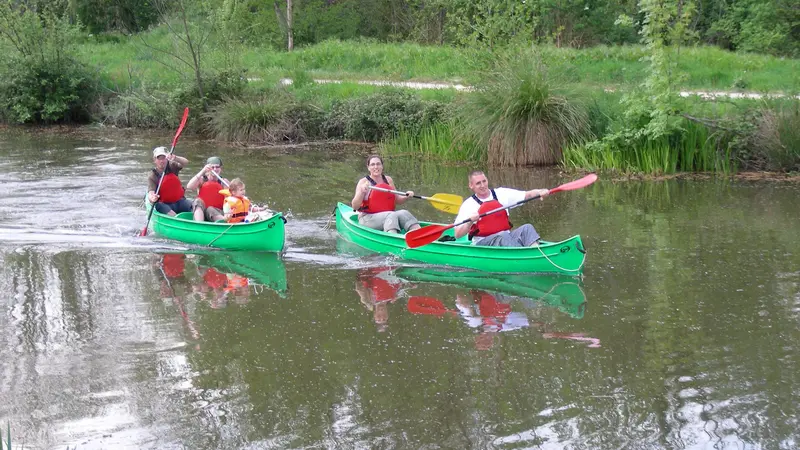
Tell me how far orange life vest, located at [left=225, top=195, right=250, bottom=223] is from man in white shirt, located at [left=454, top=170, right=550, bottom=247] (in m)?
2.96

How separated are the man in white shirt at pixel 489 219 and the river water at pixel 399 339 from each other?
48 centimetres

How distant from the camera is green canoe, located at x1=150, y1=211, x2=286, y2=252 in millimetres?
11445

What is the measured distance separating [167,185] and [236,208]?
1.50 m

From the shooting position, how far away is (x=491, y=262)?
10500 millimetres

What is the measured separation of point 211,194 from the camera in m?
12.6

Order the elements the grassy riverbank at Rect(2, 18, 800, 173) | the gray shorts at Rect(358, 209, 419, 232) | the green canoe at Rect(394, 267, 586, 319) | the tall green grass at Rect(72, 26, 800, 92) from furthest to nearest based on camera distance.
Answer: the tall green grass at Rect(72, 26, 800, 92), the grassy riverbank at Rect(2, 18, 800, 173), the gray shorts at Rect(358, 209, 419, 232), the green canoe at Rect(394, 267, 586, 319)

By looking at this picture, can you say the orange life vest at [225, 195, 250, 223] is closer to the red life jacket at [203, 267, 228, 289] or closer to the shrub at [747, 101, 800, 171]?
the red life jacket at [203, 267, 228, 289]

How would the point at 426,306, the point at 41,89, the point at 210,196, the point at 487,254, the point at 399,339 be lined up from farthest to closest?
the point at 41,89, the point at 210,196, the point at 487,254, the point at 426,306, the point at 399,339

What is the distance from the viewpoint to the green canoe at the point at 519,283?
373 inches

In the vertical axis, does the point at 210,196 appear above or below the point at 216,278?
above

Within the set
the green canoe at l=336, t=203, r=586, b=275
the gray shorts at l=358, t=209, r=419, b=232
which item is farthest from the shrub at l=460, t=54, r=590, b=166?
the green canoe at l=336, t=203, r=586, b=275

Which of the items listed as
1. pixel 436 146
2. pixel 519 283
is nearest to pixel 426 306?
pixel 519 283

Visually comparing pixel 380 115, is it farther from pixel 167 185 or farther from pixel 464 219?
pixel 464 219

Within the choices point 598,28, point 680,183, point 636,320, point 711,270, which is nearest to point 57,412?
point 636,320
